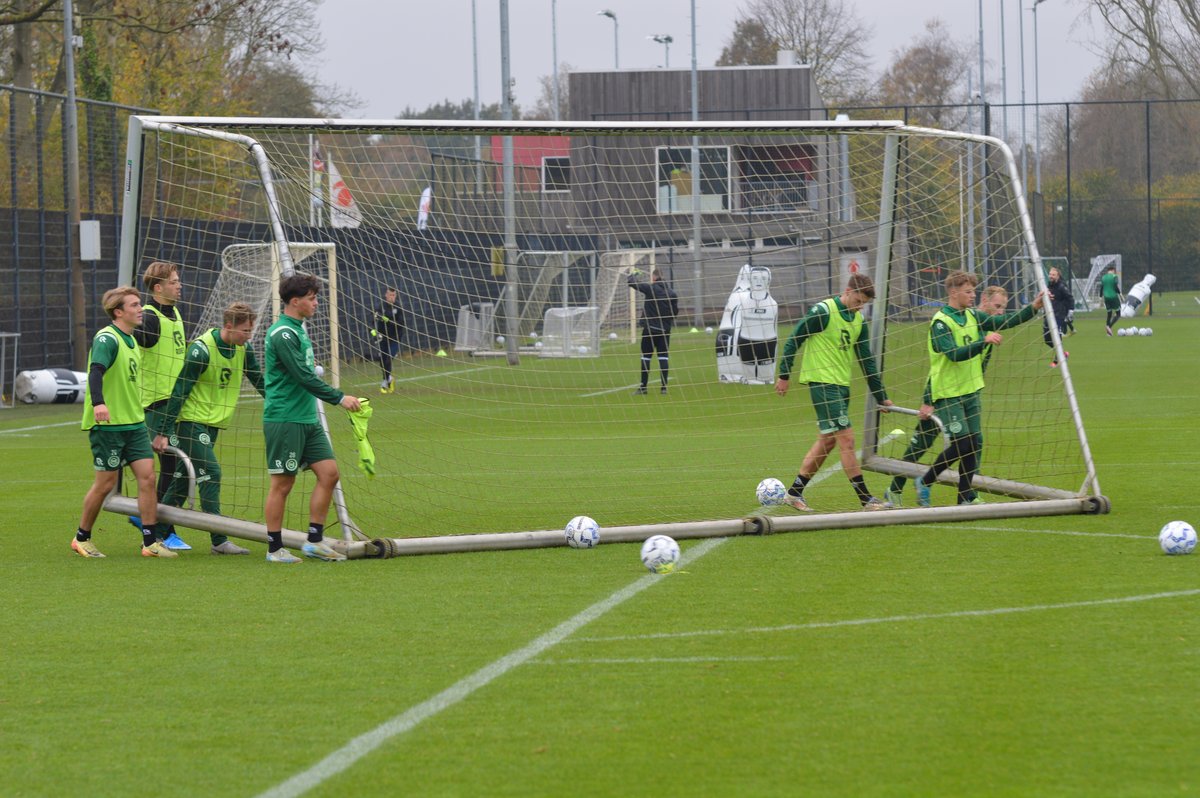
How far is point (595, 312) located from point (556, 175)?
2.43m

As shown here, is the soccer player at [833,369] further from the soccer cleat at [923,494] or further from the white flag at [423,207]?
the white flag at [423,207]

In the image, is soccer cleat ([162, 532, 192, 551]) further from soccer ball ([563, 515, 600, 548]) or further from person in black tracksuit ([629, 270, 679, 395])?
person in black tracksuit ([629, 270, 679, 395])

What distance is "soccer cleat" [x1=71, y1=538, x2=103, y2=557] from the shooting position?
31.8 ft

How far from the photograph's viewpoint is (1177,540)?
841 centimetres

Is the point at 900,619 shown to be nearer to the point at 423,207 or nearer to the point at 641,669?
the point at 641,669

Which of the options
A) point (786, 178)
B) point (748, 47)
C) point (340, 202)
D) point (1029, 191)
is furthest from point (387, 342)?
point (748, 47)

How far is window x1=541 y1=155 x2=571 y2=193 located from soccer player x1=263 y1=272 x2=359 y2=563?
13.8 metres

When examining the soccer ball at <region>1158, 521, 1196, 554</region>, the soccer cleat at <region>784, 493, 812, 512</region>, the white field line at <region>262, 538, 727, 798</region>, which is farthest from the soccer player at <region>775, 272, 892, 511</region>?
the white field line at <region>262, 538, 727, 798</region>

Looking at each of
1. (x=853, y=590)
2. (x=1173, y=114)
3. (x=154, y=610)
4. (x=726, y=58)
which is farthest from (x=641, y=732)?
(x=726, y=58)

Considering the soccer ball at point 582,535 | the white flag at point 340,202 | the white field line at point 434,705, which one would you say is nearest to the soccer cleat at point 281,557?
the soccer ball at point 582,535

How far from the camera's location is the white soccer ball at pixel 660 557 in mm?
8430

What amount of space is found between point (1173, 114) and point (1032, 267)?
162ft

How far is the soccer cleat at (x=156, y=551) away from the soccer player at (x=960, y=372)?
554 cm

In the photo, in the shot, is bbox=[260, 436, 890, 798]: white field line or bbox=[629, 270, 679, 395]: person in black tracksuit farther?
bbox=[629, 270, 679, 395]: person in black tracksuit
